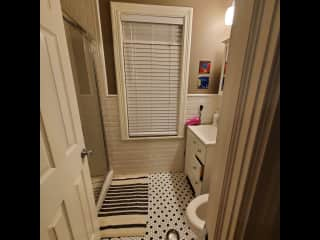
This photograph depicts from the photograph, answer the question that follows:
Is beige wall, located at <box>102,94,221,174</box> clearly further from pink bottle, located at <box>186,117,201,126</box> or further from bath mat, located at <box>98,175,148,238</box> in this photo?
bath mat, located at <box>98,175,148,238</box>

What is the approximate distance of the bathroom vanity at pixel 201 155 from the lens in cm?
137

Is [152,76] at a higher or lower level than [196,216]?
higher

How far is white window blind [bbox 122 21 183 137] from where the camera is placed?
5.18ft

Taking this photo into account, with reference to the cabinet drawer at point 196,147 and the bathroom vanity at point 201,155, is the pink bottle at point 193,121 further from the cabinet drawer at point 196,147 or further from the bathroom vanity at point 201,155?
the cabinet drawer at point 196,147

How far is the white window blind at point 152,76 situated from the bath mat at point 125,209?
2.33ft

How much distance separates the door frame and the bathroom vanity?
961 millimetres

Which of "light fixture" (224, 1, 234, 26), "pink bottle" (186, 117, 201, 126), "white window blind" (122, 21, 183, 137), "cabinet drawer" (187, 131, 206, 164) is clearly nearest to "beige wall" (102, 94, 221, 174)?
"pink bottle" (186, 117, 201, 126)

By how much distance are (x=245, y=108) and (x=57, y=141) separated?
2.57 feet

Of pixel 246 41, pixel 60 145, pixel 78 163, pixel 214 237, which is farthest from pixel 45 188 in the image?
pixel 246 41

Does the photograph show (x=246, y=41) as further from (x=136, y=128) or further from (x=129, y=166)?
(x=129, y=166)

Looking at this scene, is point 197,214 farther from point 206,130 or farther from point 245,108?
point 245,108

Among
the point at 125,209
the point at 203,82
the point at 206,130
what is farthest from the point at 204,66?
the point at 125,209

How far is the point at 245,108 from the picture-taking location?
1.08ft

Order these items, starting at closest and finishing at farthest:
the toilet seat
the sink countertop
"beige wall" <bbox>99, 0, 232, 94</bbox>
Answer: the toilet seat → "beige wall" <bbox>99, 0, 232, 94</bbox> → the sink countertop
